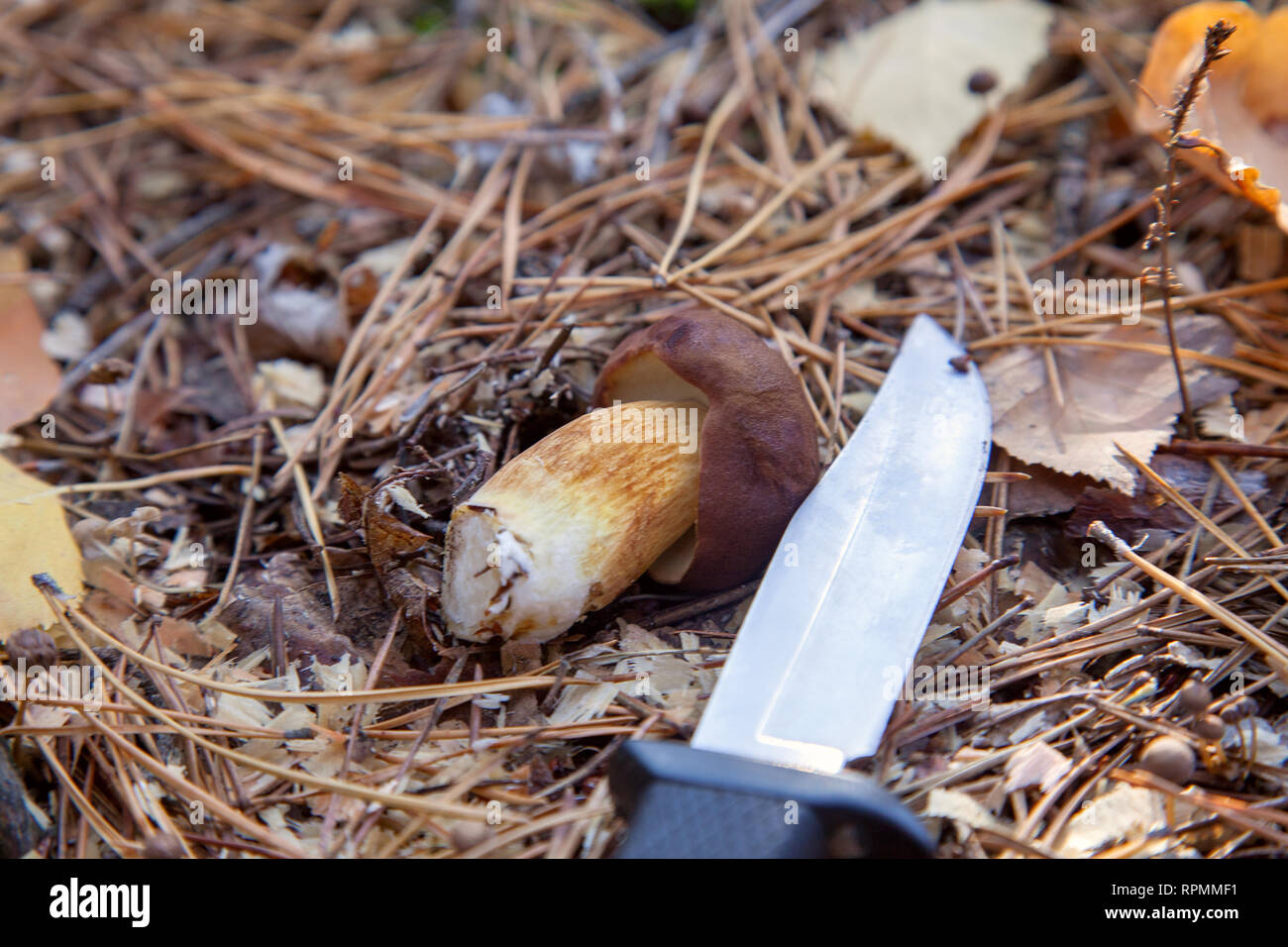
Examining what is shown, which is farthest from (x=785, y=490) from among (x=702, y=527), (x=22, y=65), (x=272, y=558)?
(x=22, y=65)

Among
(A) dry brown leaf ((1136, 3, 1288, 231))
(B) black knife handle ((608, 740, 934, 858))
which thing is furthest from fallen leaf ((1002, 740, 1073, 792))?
(A) dry brown leaf ((1136, 3, 1288, 231))

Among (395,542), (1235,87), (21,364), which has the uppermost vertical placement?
(1235,87)

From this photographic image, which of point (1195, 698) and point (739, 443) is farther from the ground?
point (739, 443)

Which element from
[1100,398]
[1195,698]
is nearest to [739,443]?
[1195,698]

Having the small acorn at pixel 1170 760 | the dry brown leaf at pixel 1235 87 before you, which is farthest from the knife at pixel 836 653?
the dry brown leaf at pixel 1235 87

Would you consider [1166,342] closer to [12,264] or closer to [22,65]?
A: [12,264]

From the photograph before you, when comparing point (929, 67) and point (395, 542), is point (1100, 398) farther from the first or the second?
point (395, 542)
